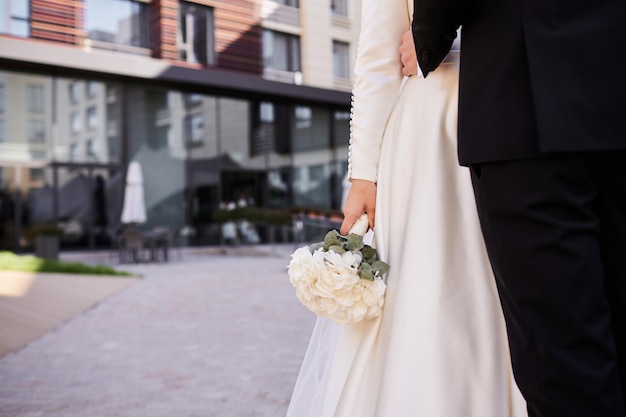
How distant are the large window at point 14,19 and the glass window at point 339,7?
964cm

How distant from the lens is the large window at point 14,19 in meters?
13.4

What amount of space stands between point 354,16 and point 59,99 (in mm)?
10022

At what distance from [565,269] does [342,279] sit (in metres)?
0.49

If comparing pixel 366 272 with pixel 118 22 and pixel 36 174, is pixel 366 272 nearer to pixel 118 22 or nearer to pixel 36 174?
pixel 36 174

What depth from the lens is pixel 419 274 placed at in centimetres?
131

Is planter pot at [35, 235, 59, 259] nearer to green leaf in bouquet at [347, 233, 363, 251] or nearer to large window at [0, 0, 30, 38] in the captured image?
large window at [0, 0, 30, 38]

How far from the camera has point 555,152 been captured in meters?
0.94

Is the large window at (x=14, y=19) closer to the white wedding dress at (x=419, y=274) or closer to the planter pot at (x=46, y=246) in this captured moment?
the planter pot at (x=46, y=246)

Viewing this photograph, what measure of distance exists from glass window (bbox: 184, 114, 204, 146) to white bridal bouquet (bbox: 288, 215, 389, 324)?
1632 centimetres

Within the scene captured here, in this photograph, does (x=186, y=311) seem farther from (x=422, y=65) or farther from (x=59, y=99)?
(x=59, y=99)

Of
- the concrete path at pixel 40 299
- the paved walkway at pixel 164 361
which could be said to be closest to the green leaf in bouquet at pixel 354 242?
the paved walkway at pixel 164 361

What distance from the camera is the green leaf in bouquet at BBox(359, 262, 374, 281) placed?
1.28m

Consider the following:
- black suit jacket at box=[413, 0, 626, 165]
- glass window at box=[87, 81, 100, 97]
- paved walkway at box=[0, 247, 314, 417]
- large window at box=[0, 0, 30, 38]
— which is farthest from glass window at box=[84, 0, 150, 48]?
black suit jacket at box=[413, 0, 626, 165]

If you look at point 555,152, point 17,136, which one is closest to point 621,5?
point 555,152
